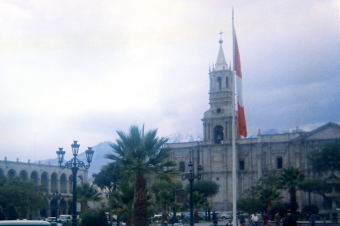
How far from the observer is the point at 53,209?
6128cm

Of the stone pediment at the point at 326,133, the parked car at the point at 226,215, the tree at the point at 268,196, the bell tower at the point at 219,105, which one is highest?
the bell tower at the point at 219,105

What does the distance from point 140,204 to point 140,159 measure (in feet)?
6.24

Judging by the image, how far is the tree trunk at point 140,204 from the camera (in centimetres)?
2155

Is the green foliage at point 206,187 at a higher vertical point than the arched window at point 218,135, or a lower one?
lower

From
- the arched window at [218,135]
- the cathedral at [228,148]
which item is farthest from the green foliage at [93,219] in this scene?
the arched window at [218,135]

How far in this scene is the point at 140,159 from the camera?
21.6 meters

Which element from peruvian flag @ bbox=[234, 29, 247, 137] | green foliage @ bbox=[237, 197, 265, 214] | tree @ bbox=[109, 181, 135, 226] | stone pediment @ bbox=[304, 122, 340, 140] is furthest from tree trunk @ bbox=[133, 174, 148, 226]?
stone pediment @ bbox=[304, 122, 340, 140]

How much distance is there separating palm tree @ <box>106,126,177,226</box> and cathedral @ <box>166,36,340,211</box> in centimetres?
3779

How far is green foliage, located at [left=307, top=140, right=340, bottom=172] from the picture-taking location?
4553 cm

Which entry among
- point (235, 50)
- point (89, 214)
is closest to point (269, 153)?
point (89, 214)

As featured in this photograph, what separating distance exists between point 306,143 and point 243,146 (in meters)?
7.76

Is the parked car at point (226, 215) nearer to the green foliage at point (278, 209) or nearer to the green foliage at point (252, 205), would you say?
the green foliage at point (252, 205)

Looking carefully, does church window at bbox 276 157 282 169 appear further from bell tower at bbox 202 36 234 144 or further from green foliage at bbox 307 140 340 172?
green foliage at bbox 307 140 340 172

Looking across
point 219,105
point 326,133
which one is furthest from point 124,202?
point 219,105
